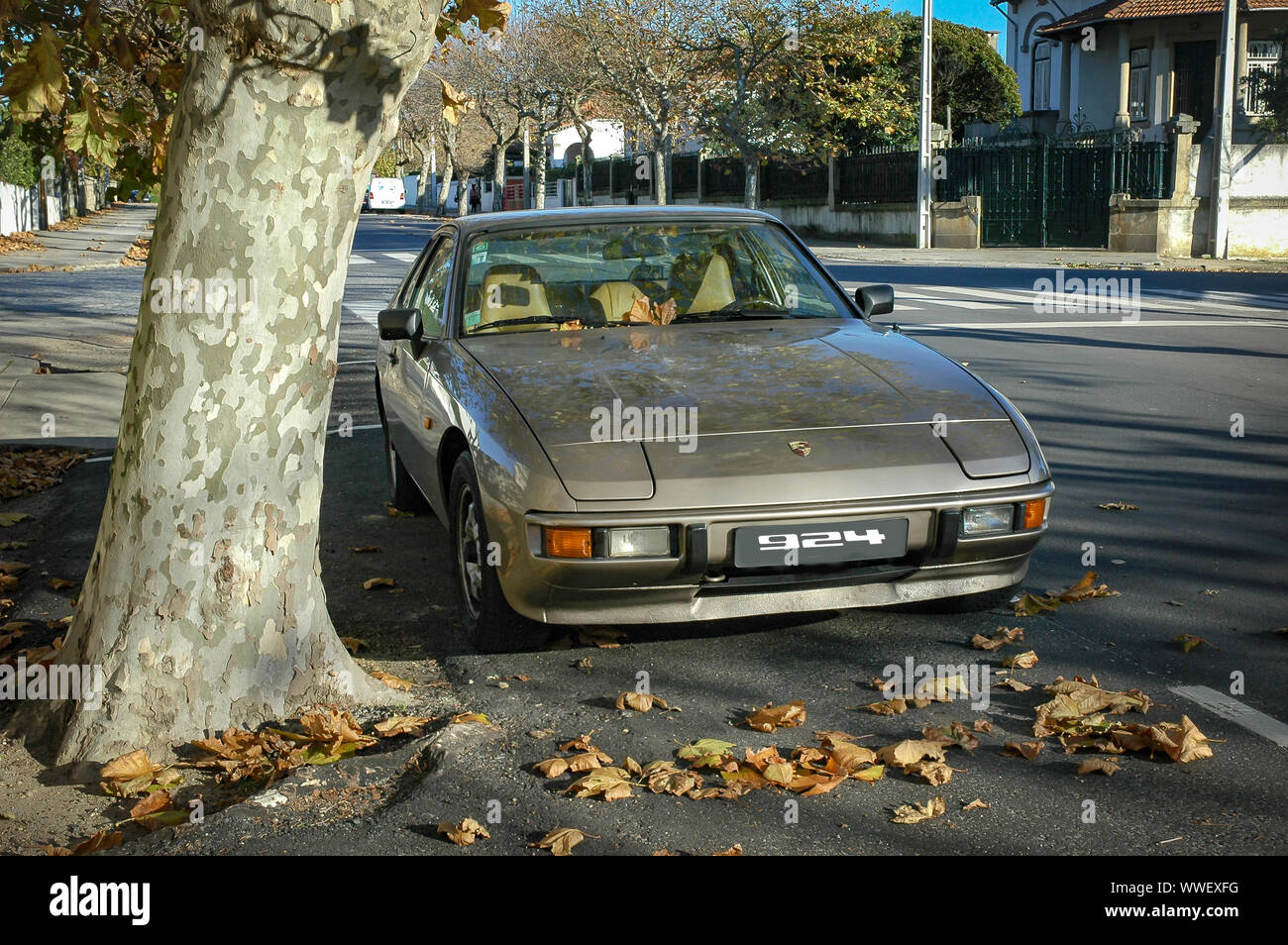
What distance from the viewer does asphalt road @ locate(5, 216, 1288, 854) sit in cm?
356

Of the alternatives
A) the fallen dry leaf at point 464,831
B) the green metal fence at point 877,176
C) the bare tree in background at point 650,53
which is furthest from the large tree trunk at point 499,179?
the fallen dry leaf at point 464,831

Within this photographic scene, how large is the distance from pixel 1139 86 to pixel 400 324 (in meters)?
39.8

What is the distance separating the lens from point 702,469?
4.45 m

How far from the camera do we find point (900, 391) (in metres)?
5.04

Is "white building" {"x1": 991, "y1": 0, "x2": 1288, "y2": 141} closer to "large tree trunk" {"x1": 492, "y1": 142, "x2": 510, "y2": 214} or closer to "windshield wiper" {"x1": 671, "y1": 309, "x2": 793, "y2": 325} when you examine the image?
"windshield wiper" {"x1": 671, "y1": 309, "x2": 793, "y2": 325}

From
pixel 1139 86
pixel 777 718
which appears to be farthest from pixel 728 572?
pixel 1139 86

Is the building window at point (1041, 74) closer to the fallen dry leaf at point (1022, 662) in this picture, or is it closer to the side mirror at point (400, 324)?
the side mirror at point (400, 324)

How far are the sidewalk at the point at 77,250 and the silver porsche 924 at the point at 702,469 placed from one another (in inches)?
735

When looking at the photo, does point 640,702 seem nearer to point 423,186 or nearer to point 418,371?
point 418,371

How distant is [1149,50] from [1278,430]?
115 feet

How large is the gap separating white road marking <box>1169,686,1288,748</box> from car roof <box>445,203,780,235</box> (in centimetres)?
291
